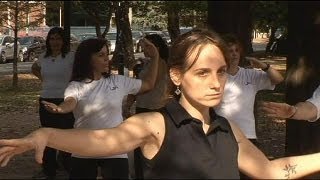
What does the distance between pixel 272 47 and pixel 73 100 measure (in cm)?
3874

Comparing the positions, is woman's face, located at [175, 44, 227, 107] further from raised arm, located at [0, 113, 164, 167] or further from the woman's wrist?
the woman's wrist

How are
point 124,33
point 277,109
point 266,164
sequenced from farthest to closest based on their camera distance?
point 124,33
point 277,109
point 266,164

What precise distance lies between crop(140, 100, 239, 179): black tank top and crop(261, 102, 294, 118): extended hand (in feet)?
2.58

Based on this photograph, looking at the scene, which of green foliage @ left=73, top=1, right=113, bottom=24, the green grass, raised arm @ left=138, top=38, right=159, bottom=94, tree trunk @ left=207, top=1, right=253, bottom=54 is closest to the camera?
raised arm @ left=138, top=38, right=159, bottom=94

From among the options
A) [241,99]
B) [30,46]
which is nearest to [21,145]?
[241,99]

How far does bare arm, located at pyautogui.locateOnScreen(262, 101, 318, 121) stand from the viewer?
306 cm

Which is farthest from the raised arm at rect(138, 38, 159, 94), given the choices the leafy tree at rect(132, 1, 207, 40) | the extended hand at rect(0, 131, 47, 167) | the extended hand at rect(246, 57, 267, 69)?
the extended hand at rect(0, 131, 47, 167)

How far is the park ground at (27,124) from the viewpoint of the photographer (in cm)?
786

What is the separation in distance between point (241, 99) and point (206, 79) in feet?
9.71

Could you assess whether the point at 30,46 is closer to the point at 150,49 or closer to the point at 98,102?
the point at 150,49

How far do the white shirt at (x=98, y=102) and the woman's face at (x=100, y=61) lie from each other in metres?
0.09

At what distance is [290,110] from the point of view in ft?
10.4

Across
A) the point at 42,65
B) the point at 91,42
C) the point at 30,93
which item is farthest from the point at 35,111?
the point at 91,42

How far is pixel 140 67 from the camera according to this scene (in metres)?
7.15
